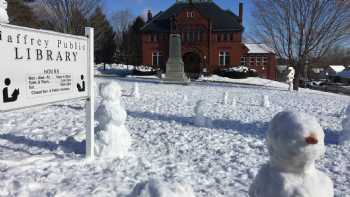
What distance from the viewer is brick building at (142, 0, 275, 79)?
39.5m

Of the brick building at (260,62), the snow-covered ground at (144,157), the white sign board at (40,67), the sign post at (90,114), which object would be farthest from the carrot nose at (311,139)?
the brick building at (260,62)

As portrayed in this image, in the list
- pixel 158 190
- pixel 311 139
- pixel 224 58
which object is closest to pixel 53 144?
pixel 158 190

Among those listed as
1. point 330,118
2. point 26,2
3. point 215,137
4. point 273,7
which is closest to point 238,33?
point 273,7

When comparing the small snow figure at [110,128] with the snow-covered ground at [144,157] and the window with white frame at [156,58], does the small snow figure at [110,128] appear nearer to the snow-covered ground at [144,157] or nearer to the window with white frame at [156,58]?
the snow-covered ground at [144,157]

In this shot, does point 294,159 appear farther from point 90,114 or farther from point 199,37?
point 199,37

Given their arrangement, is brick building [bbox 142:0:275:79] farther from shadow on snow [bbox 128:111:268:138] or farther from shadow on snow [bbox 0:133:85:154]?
shadow on snow [bbox 0:133:85:154]

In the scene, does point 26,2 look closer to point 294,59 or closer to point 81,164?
point 294,59

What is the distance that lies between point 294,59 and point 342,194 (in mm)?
20421

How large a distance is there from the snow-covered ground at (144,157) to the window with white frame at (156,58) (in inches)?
1326

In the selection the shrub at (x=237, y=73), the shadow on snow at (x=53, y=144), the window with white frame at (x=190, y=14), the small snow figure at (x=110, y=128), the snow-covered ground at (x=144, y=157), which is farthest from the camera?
the window with white frame at (x=190, y=14)

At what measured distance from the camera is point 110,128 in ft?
17.3

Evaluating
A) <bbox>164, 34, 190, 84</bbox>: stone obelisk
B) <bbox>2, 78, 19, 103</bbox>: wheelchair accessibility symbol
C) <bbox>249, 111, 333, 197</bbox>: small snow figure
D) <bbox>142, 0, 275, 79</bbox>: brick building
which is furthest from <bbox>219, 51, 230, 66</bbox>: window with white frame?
<bbox>249, 111, 333, 197</bbox>: small snow figure

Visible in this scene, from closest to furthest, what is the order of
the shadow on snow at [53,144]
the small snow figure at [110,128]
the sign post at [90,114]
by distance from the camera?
the sign post at [90,114]
the small snow figure at [110,128]
the shadow on snow at [53,144]

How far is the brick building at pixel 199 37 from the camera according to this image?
3947 cm
